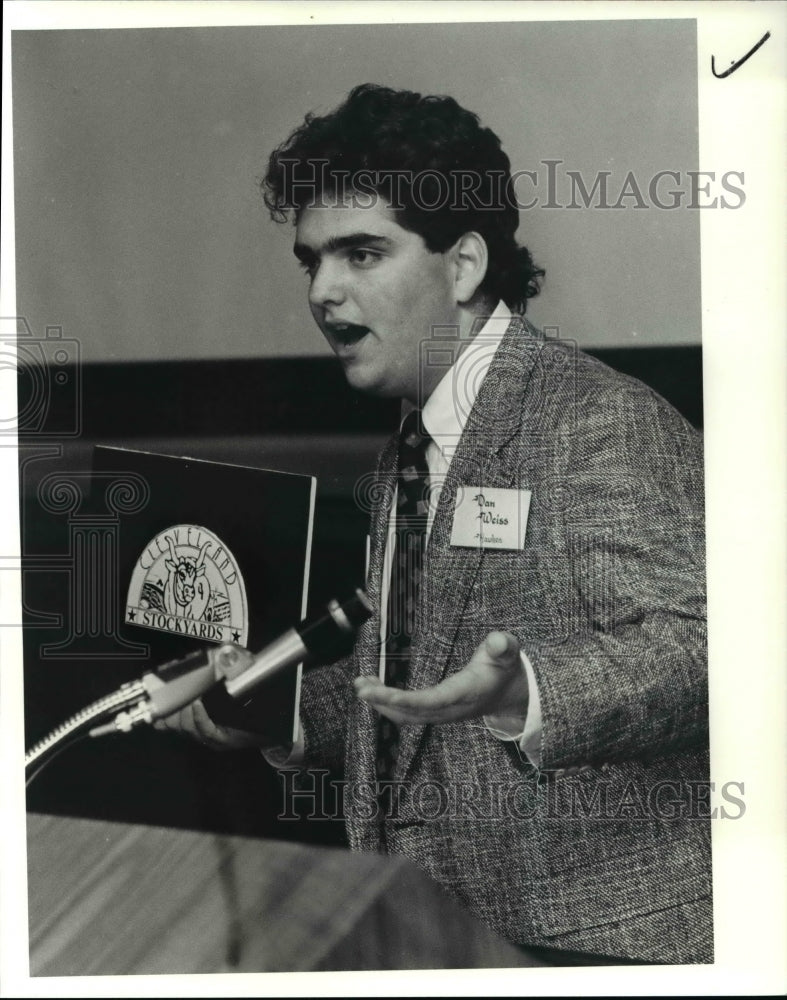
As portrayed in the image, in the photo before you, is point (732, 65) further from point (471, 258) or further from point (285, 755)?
point (285, 755)

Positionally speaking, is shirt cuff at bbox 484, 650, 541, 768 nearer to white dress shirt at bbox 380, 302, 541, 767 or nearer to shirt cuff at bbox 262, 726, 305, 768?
white dress shirt at bbox 380, 302, 541, 767

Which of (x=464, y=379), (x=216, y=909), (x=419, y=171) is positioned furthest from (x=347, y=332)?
(x=216, y=909)

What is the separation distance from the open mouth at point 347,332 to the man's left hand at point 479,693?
69cm

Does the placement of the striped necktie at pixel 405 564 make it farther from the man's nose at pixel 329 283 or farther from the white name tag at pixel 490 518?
the man's nose at pixel 329 283

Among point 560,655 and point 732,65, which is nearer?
point 560,655

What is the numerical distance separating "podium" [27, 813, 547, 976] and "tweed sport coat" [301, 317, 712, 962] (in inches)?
5.4

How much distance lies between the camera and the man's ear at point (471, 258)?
218cm

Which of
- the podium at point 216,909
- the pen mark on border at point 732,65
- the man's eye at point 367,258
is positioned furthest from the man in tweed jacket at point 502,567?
the pen mark on border at point 732,65

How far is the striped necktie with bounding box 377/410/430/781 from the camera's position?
2.16 m

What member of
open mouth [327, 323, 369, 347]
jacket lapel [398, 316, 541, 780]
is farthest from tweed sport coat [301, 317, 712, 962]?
open mouth [327, 323, 369, 347]

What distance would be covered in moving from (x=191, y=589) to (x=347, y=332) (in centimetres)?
64

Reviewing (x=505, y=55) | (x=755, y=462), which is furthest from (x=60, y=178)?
(x=755, y=462)

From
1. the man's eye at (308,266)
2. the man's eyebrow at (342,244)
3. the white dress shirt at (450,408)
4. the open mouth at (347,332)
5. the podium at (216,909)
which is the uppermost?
the man's eyebrow at (342,244)

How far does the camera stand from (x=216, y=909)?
7.29 ft
